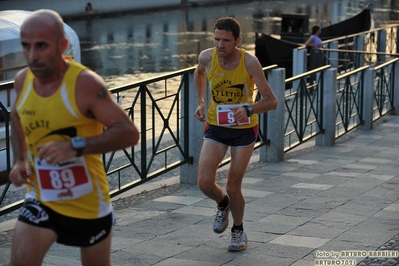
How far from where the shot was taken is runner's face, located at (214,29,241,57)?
6.09 m

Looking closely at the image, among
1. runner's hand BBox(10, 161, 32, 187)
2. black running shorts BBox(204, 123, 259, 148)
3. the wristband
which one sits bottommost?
black running shorts BBox(204, 123, 259, 148)

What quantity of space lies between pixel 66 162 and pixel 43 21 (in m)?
0.63

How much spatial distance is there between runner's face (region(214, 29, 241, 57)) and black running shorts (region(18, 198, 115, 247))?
2.34 m

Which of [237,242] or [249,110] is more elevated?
[249,110]

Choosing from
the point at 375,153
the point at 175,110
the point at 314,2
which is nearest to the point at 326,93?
the point at 375,153

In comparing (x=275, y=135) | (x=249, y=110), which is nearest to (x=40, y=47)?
(x=249, y=110)

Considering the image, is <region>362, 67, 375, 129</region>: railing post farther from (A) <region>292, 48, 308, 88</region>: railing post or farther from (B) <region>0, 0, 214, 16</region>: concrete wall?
(B) <region>0, 0, 214, 16</region>: concrete wall

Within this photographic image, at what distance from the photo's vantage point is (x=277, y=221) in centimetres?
720

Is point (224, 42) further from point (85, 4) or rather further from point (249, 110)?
point (85, 4)

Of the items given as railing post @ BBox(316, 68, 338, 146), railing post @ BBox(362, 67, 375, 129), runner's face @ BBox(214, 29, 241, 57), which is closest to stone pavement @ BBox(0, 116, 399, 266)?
runner's face @ BBox(214, 29, 241, 57)

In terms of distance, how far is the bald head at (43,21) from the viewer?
12.5ft

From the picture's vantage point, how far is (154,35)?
35594mm

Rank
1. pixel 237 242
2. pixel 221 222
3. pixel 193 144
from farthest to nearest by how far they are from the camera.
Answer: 1. pixel 193 144
2. pixel 221 222
3. pixel 237 242

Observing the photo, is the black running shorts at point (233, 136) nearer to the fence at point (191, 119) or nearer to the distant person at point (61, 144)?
the fence at point (191, 119)
